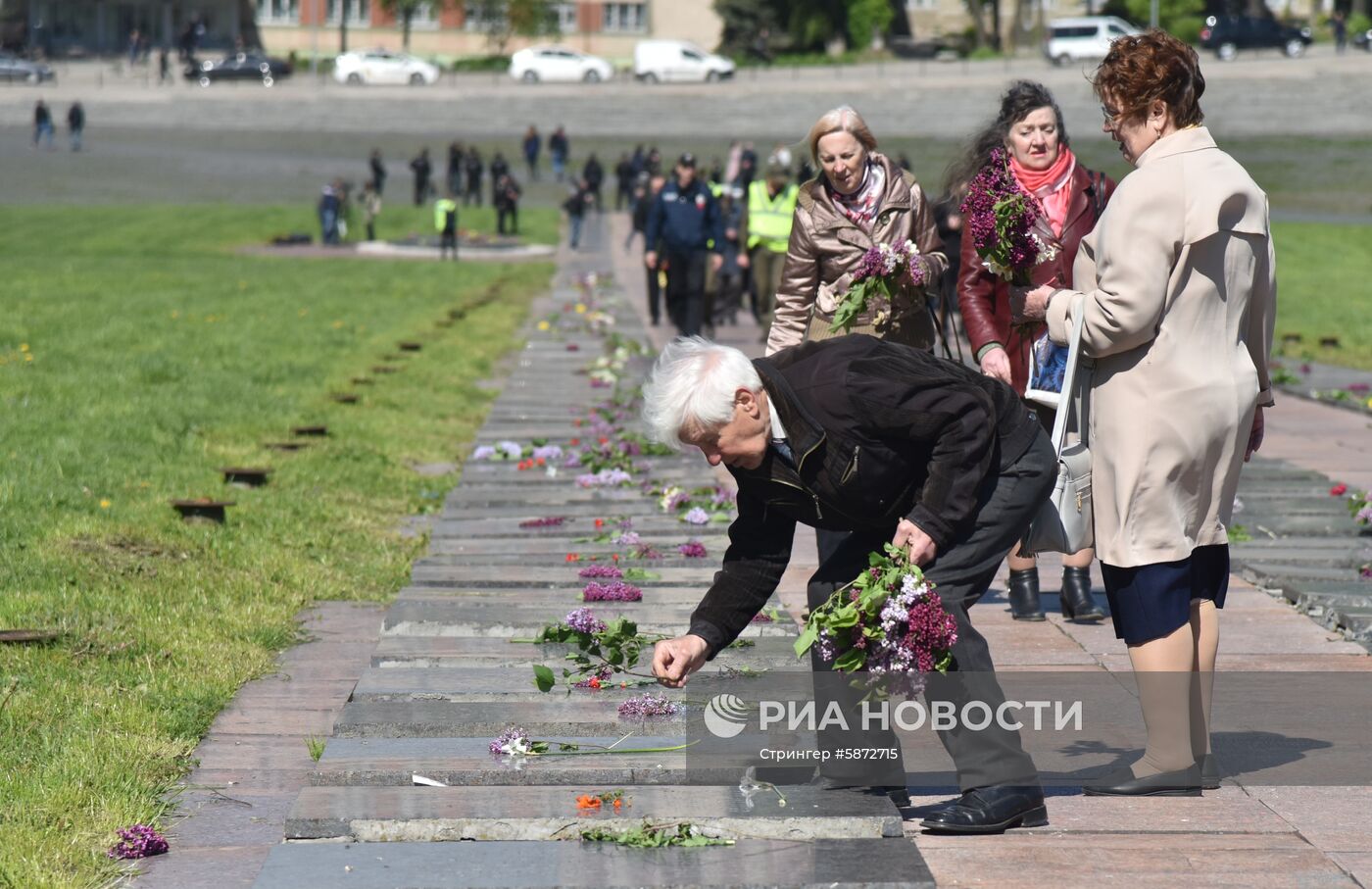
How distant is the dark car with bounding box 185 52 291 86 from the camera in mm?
71500

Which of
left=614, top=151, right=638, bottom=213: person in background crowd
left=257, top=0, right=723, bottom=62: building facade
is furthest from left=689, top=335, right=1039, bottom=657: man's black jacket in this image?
left=257, top=0, right=723, bottom=62: building facade

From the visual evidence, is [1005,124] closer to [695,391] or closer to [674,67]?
[695,391]

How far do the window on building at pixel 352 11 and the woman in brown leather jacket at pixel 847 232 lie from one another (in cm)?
8784

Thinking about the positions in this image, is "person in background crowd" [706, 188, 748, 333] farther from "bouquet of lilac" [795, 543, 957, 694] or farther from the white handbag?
"bouquet of lilac" [795, 543, 957, 694]

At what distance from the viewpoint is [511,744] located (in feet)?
15.3

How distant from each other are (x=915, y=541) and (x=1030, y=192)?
2514 millimetres

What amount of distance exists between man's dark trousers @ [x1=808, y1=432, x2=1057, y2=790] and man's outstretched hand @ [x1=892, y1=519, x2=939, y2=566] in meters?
0.09

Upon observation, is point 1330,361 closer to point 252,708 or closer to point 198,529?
point 198,529

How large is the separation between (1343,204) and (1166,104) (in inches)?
1678

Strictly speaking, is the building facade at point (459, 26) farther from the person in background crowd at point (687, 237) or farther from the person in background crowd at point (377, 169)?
the person in background crowd at point (687, 237)

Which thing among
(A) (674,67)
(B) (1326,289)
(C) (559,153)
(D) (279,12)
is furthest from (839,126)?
(D) (279,12)

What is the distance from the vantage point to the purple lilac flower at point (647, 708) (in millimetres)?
5000

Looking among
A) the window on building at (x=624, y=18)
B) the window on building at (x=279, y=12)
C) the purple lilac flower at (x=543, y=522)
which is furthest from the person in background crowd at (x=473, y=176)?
the window on building at (x=624, y=18)

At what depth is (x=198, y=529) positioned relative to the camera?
7863 mm
